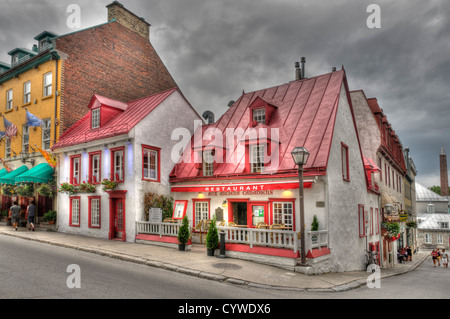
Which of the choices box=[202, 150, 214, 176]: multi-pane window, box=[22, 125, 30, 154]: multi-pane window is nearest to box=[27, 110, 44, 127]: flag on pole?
box=[22, 125, 30, 154]: multi-pane window

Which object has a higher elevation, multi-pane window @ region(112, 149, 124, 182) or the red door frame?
multi-pane window @ region(112, 149, 124, 182)

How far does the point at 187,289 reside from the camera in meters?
8.58

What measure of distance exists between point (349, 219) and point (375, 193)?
6668mm

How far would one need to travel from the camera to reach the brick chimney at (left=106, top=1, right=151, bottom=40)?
26.3 metres

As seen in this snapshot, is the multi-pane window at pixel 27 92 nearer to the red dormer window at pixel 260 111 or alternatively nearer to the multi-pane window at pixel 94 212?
the multi-pane window at pixel 94 212

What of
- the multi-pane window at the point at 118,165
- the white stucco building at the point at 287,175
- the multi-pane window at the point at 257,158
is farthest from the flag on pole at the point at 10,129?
the multi-pane window at the point at 257,158

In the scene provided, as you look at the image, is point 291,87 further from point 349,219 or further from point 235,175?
point 349,219

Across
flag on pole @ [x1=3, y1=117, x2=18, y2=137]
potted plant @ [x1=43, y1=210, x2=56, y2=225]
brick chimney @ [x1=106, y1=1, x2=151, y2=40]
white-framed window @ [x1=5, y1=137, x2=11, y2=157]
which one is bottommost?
potted plant @ [x1=43, y1=210, x2=56, y2=225]

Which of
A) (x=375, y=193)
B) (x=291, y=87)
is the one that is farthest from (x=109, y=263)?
(x=375, y=193)

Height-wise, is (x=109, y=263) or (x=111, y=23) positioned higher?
(x=111, y=23)

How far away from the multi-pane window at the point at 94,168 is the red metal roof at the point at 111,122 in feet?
3.51

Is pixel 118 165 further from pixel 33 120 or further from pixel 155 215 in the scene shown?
pixel 33 120

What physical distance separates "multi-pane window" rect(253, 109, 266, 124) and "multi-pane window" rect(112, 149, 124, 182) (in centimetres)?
774

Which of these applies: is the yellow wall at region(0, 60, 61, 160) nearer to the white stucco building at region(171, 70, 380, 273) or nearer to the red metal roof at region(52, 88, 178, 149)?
the red metal roof at region(52, 88, 178, 149)
